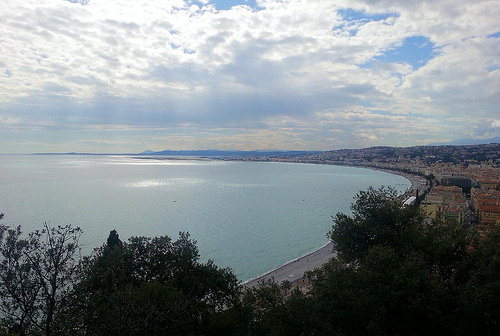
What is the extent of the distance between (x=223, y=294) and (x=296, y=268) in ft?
→ 39.9

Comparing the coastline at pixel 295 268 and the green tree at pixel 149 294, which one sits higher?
the green tree at pixel 149 294

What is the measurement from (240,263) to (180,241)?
11950 mm

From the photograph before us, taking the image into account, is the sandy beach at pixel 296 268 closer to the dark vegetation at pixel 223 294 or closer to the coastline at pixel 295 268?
the coastline at pixel 295 268

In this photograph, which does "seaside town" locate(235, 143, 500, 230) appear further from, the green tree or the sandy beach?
the green tree

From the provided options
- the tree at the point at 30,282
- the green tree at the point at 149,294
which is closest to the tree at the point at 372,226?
the green tree at the point at 149,294

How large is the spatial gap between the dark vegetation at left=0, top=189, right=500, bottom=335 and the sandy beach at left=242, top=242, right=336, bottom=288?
8.87m

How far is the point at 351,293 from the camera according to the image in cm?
684

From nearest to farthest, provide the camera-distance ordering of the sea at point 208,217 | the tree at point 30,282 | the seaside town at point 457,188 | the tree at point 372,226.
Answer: the tree at point 30,282 < the tree at point 372,226 < the sea at point 208,217 < the seaside town at point 457,188

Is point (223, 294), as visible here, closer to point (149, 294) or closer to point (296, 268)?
point (149, 294)

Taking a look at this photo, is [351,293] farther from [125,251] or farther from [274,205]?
[274,205]

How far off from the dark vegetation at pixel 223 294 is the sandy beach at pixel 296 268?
29.1 ft

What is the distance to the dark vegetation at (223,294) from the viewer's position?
570 cm

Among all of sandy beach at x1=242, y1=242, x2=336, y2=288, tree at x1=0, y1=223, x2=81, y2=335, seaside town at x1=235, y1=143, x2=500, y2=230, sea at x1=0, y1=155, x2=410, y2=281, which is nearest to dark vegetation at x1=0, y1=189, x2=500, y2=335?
tree at x1=0, y1=223, x2=81, y2=335

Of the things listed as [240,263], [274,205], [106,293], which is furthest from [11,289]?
[274,205]
